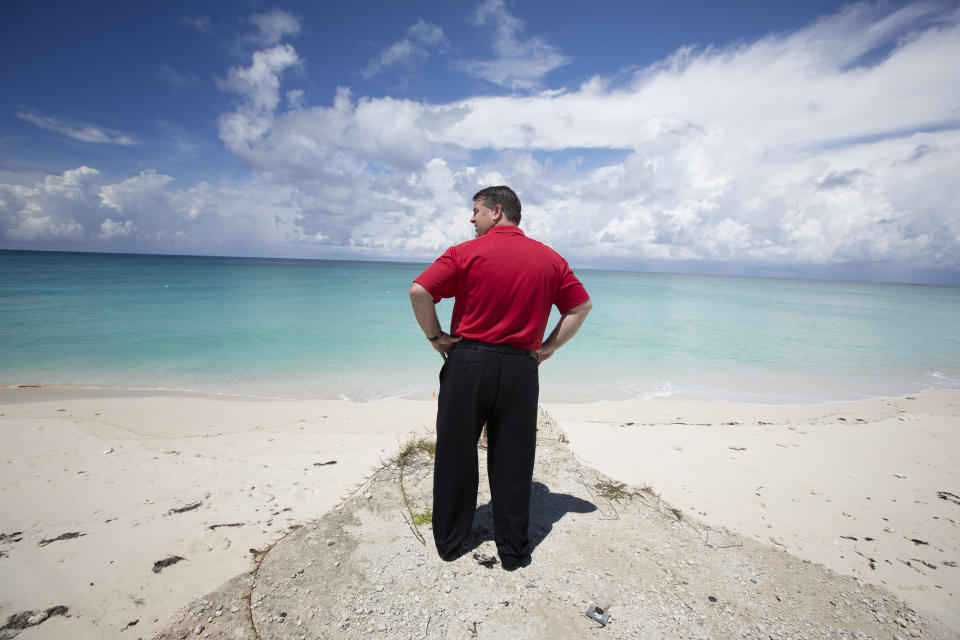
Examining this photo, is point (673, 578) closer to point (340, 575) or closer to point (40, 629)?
point (340, 575)

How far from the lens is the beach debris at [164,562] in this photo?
3.44m

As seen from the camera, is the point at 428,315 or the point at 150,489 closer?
the point at 428,315

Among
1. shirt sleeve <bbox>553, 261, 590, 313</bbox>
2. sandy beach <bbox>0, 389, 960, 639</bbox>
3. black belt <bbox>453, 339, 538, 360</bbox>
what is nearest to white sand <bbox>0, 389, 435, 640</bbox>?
sandy beach <bbox>0, 389, 960, 639</bbox>

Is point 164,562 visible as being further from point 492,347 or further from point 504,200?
point 504,200

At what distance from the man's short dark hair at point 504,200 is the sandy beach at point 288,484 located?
3.67 m

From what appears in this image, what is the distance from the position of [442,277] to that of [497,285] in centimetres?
36

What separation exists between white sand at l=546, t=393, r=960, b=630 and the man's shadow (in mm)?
1730

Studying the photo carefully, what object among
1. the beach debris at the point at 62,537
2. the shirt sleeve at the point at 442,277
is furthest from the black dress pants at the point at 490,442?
the beach debris at the point at 62,537

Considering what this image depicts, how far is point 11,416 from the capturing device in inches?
298

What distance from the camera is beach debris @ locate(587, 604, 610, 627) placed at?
2524 mm

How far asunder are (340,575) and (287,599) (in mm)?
339

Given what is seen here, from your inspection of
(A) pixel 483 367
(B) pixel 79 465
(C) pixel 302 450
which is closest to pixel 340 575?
(A) pixel 483 367

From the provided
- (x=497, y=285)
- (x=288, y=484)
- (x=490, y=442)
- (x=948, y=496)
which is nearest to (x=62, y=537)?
(x=288, y=484)

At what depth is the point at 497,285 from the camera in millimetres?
2697
